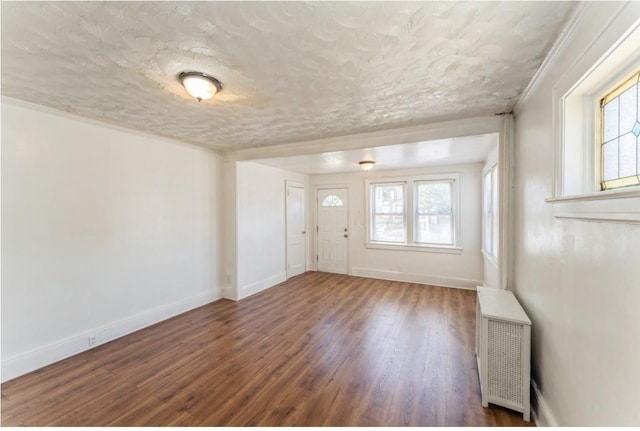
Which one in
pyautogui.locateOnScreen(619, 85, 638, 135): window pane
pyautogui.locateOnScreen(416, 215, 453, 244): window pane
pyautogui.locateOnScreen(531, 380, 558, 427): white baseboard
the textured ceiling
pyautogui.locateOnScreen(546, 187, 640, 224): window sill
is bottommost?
pyautogui.locateOnScreen(531, 380, 558, 427): white baseboard

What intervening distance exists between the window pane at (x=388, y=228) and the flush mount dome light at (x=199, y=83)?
4.44 metres

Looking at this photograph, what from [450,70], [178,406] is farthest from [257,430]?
[450,70]

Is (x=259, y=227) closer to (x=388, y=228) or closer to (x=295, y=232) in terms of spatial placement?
(x=295, y=232)

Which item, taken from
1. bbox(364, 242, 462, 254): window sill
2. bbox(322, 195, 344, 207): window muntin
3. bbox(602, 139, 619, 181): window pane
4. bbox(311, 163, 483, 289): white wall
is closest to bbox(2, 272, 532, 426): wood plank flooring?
bbox(311, 163, 483, 289): white wall

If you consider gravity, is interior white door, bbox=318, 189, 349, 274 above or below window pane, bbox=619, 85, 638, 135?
below

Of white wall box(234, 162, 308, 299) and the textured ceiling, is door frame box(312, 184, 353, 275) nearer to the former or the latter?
white wall box(234, 162, 308, 299)

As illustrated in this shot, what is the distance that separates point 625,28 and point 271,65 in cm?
170

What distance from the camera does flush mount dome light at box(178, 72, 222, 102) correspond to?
185cm

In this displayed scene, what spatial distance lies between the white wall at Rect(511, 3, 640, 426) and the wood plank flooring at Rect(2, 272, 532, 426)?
0.64 metres

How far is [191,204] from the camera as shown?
394 centimetres

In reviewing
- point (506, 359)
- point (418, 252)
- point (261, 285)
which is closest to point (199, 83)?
point (506, 359)

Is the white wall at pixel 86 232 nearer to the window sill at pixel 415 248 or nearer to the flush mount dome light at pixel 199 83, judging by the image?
the flush mount dome light at pixel 199 83

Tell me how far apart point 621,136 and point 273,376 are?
279cm

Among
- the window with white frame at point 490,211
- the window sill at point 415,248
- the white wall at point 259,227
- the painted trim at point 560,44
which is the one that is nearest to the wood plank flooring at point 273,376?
the white wall at point 259,227
